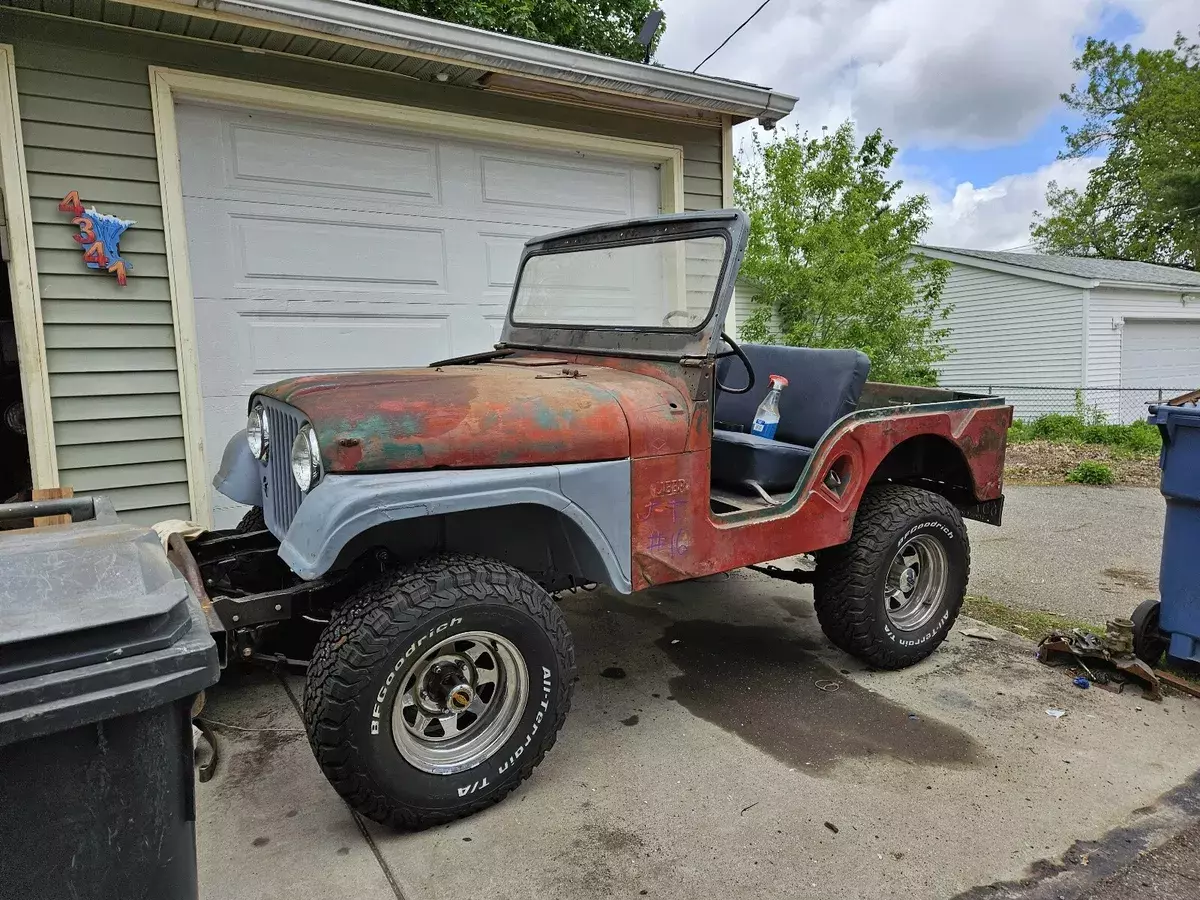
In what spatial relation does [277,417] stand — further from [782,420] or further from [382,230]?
[382,230]

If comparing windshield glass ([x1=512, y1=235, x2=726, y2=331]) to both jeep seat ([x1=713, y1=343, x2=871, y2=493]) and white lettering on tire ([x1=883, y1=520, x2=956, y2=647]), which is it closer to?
jeep seat ([x1=713, y1=343, x2=871, y2=493])

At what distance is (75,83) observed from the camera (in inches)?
158

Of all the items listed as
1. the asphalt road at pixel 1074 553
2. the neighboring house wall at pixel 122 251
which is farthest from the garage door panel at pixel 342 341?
the asphalt road at pixel 1074 553

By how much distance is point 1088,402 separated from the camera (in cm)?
1560

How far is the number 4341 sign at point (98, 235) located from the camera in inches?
159

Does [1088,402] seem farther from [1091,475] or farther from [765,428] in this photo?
Answer: [765,428]

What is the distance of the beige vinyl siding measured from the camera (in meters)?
16.0

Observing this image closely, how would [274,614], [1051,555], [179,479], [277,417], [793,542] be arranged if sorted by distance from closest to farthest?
1. [274,614]
2. [277,417]
3. [793,542]
4. [179,479]
5. [1051,555]

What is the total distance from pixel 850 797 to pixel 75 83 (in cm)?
489

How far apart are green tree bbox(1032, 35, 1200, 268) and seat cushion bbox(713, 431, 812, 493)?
30207 millimetres

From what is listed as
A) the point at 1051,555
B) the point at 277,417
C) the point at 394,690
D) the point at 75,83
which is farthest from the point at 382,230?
the point at 1051,555

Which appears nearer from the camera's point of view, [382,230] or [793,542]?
[793,542]

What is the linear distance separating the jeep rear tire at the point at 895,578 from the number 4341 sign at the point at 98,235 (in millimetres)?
3939

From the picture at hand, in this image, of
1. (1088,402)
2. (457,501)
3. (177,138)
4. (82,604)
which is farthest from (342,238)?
(1088,402)
